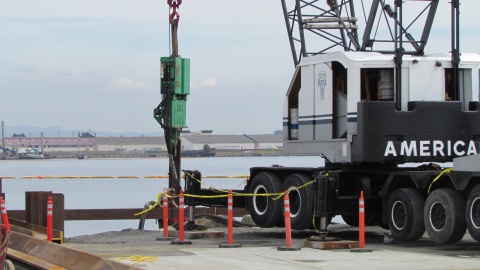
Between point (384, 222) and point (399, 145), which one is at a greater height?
point (399, 145)

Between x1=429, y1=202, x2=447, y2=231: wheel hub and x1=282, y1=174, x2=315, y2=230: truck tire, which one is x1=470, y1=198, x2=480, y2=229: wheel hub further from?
x1=282, y1=174, x2=315, y2=230: truck tire

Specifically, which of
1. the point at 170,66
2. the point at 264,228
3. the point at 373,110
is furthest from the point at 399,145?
the point at 170,66

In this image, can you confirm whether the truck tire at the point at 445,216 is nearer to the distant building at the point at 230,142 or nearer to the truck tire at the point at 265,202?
Answer: the truck tire at the point at 265,202

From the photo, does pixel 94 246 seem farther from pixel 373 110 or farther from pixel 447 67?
pixel 447 67

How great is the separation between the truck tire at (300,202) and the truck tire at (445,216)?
2809 millimetres

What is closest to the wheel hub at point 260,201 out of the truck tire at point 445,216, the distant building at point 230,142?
the truck tire at point 445,216

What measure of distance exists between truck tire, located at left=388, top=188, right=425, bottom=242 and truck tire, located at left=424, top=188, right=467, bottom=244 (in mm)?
330

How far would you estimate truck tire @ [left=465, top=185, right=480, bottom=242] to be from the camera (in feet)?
58.4

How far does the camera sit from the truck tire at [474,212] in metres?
17.8

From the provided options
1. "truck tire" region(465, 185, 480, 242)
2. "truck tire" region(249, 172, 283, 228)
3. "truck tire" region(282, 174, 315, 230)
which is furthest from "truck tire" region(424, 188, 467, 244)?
"truck tire" region(249, 172, 283, 228)

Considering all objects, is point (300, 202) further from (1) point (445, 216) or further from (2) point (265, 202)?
(1) point (445, 216)

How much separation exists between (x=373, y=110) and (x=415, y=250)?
2885mm

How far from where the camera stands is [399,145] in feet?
66.1

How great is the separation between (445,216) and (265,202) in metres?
5.08
